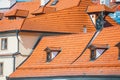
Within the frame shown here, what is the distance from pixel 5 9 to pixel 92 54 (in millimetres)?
27044

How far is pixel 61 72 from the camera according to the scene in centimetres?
5328

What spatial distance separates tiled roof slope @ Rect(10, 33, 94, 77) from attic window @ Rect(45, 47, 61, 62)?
1.28ft

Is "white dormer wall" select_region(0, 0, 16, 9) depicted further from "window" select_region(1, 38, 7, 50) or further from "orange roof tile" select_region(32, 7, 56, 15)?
"window" select_region(1, 38, 7, 50)

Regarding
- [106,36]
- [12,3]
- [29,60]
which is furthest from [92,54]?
[12,3]

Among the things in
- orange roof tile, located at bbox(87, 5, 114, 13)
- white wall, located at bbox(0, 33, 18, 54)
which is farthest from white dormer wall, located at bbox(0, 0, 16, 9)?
white wall, located at bbox(0, 33, 18, 54)

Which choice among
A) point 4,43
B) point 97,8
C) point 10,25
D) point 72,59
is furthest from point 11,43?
point 97,8

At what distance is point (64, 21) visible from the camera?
63.4 metres

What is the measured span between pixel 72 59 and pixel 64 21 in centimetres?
962

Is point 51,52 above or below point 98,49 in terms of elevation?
below

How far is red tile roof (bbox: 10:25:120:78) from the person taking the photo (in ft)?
164

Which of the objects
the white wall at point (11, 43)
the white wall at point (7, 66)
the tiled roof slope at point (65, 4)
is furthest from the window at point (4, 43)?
the tiled roof slope at point (65, 4)

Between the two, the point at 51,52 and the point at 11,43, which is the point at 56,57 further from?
the point at 11,43

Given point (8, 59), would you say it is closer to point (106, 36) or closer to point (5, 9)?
point (106, 36)

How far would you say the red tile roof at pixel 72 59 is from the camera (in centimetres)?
5009
